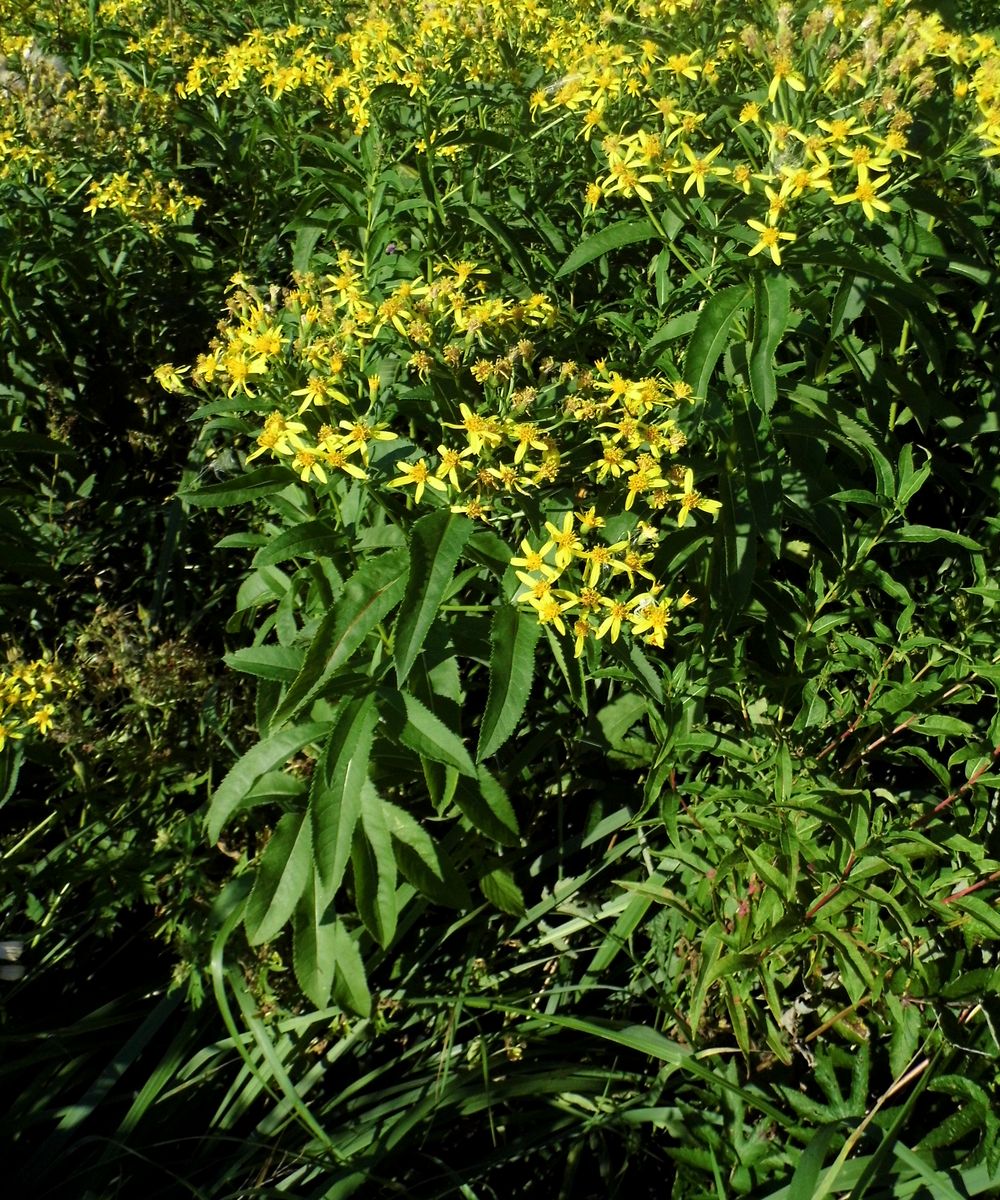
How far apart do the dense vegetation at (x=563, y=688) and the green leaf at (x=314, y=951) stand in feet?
0.04

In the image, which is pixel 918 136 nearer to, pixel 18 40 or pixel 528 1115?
pixel 528 1115

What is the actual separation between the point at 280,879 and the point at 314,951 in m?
0.18

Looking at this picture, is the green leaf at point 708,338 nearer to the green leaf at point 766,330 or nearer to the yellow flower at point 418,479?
the green leaf at point 766,330

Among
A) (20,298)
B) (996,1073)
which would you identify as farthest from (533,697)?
(20,298)

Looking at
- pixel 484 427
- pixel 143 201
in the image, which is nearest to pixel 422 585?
pixel 484 427

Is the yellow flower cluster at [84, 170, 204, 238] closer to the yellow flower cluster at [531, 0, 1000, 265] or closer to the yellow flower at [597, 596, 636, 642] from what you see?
the yellow flower cluster at [531, 0, 1000, 265]

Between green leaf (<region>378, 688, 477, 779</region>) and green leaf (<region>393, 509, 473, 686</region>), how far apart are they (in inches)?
9.3

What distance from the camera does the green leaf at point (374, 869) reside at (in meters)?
2.16

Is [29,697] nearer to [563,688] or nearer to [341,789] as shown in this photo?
[341,789]

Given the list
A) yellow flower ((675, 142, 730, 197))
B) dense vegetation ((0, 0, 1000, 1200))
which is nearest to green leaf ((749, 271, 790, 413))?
dense vegetation ((0, 0, 1000, 1200))

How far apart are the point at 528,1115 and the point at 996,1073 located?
1005 millimetres

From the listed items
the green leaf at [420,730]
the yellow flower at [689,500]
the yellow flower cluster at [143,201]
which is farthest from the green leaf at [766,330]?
the yellow flower cluster at [143,201]

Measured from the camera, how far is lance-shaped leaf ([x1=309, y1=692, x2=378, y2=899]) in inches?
77.8

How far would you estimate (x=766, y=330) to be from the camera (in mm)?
2086
